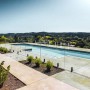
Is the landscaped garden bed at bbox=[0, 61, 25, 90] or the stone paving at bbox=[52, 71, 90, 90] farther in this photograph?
the stone paving at bbox=[52, 71, 90, 90]

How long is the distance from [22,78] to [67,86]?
8.41 feet

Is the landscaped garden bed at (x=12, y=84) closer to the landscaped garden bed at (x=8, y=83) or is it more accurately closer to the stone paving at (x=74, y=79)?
the landscaped garden bed at (x=8, y=83)

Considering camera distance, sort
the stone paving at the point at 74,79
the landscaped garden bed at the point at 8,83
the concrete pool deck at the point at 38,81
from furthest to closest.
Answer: the stone paving at the point at 74,79
the landscaped garden bed at the point at 8,83
the concrete pool deck at the point at 38,81

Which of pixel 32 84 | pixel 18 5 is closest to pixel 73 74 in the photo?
pixel 32 84

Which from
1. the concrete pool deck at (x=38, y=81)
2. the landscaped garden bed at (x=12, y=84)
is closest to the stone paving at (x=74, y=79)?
the concrete pool deck at (x=38, y=81)

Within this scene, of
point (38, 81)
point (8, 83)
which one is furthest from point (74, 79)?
point (8, 83)

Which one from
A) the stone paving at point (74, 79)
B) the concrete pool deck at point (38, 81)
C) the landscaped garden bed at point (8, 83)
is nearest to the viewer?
the concrete pool deck at point (38, 81)

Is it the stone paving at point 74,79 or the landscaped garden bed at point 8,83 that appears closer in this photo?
the landscaped garden bed at point 8,83

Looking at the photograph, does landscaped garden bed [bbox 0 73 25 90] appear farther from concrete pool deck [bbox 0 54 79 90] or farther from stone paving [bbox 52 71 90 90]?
stone paving [bbox 52 71 90 90]

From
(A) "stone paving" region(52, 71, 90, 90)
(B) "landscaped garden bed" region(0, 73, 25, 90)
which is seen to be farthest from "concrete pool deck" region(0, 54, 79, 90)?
(A) "stone paving" region(52, 71, 90, 90)

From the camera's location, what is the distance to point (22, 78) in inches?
275

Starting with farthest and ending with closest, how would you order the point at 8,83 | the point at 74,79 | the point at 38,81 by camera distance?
the point at 74,79 → the point at 38,81 → the point at 8,83

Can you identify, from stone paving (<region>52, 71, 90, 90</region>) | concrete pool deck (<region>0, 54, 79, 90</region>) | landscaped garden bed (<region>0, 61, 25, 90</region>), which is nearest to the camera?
concrete pool deck (<region>0, 54, 79, 90</region>)

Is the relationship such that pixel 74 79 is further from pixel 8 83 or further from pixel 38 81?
pixel 8 83
